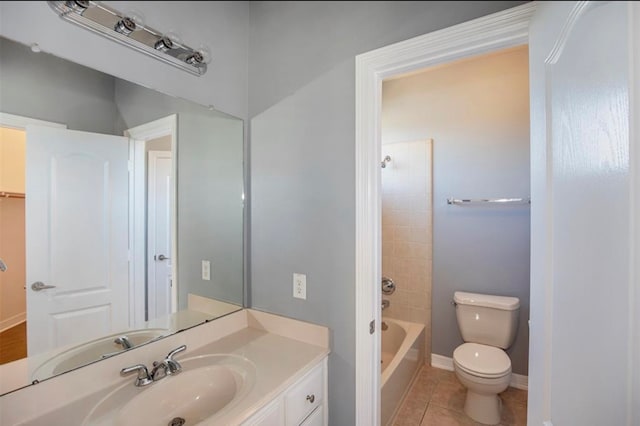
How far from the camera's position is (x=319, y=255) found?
1227 mm

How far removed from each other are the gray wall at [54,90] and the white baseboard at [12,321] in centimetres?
55

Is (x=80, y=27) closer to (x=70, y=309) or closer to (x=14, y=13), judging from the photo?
(x=14, y=13)

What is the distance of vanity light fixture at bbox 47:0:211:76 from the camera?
573mm

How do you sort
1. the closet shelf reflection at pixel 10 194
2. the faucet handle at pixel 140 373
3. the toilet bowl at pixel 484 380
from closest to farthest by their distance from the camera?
1. the closet shelf reflection at pixel 10 194
2. the faucet handle at pixel 140 373
3. the toilet bowl at pixel 484 380

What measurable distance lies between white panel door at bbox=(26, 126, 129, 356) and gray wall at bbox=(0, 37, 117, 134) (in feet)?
0.14

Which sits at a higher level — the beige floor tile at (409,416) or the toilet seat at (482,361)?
the toilet seat at (482,361)

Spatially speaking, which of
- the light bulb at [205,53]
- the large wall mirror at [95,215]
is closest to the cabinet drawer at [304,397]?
the large wall mirror at [95,215]

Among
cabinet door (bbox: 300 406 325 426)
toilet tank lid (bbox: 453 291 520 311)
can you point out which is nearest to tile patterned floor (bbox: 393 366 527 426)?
toilet tank lid (bbox: 453 291 520 311)

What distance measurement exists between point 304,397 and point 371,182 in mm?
879

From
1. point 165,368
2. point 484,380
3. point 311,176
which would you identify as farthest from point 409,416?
point 311,176

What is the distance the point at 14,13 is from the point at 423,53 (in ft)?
3.56

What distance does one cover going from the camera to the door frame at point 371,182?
100 cm

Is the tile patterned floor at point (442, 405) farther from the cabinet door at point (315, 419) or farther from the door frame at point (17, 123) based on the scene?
the door frame at point (17, 123)

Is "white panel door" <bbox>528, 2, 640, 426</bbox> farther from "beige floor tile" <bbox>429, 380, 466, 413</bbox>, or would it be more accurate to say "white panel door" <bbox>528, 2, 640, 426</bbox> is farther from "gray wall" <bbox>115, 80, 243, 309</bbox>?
"beige floor tile" <bbox>429, 380, 466, 413</bbox>
